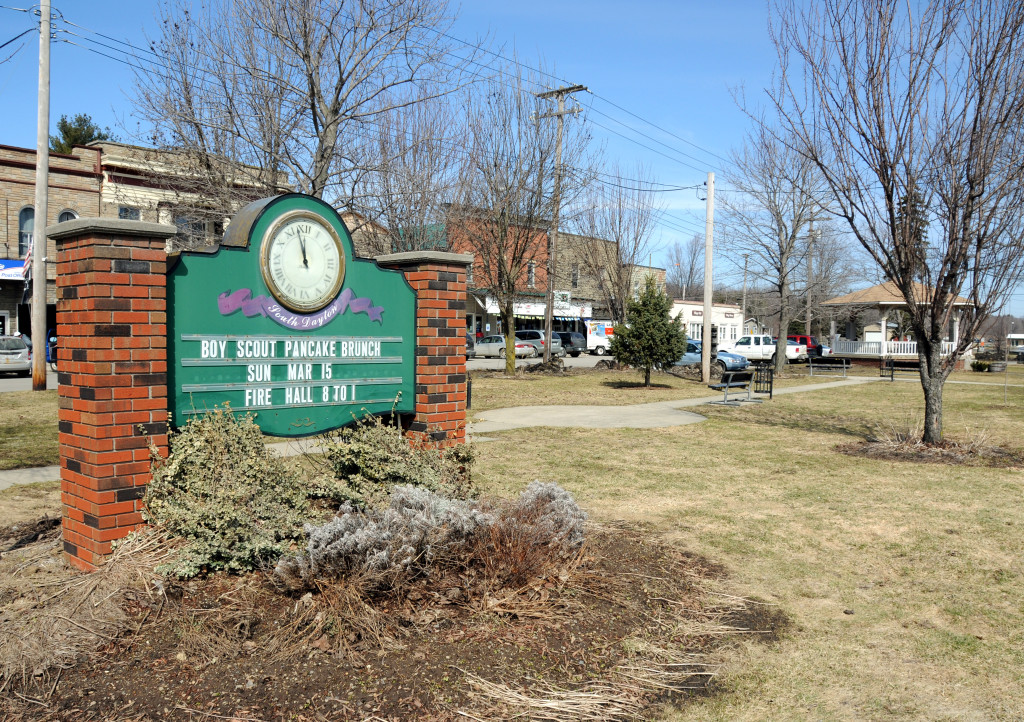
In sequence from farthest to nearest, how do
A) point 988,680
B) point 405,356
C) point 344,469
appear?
1. point 405,356
2. point 344,469
3. point 988,680

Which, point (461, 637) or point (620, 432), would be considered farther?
point (620, 432)

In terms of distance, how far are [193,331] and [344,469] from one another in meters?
1.46

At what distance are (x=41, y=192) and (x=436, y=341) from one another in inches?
592

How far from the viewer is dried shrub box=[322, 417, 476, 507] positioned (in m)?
5.24

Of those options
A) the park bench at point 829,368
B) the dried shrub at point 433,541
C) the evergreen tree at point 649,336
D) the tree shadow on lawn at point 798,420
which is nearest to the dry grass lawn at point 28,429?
the dried shrub at point 433,541

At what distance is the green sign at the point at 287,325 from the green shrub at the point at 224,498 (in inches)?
11.2

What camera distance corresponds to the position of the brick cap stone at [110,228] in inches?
172

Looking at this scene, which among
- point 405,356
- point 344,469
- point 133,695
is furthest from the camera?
point 405,356

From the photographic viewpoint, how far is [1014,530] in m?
6.68

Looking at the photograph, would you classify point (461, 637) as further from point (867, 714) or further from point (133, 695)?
point (867, 714)

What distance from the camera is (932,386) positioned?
1103cm

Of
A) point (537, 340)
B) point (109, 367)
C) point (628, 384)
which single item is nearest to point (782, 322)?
point (628, 384)

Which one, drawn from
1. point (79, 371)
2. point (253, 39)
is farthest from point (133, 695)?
point (253, 39)

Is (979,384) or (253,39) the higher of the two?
(253,39)
